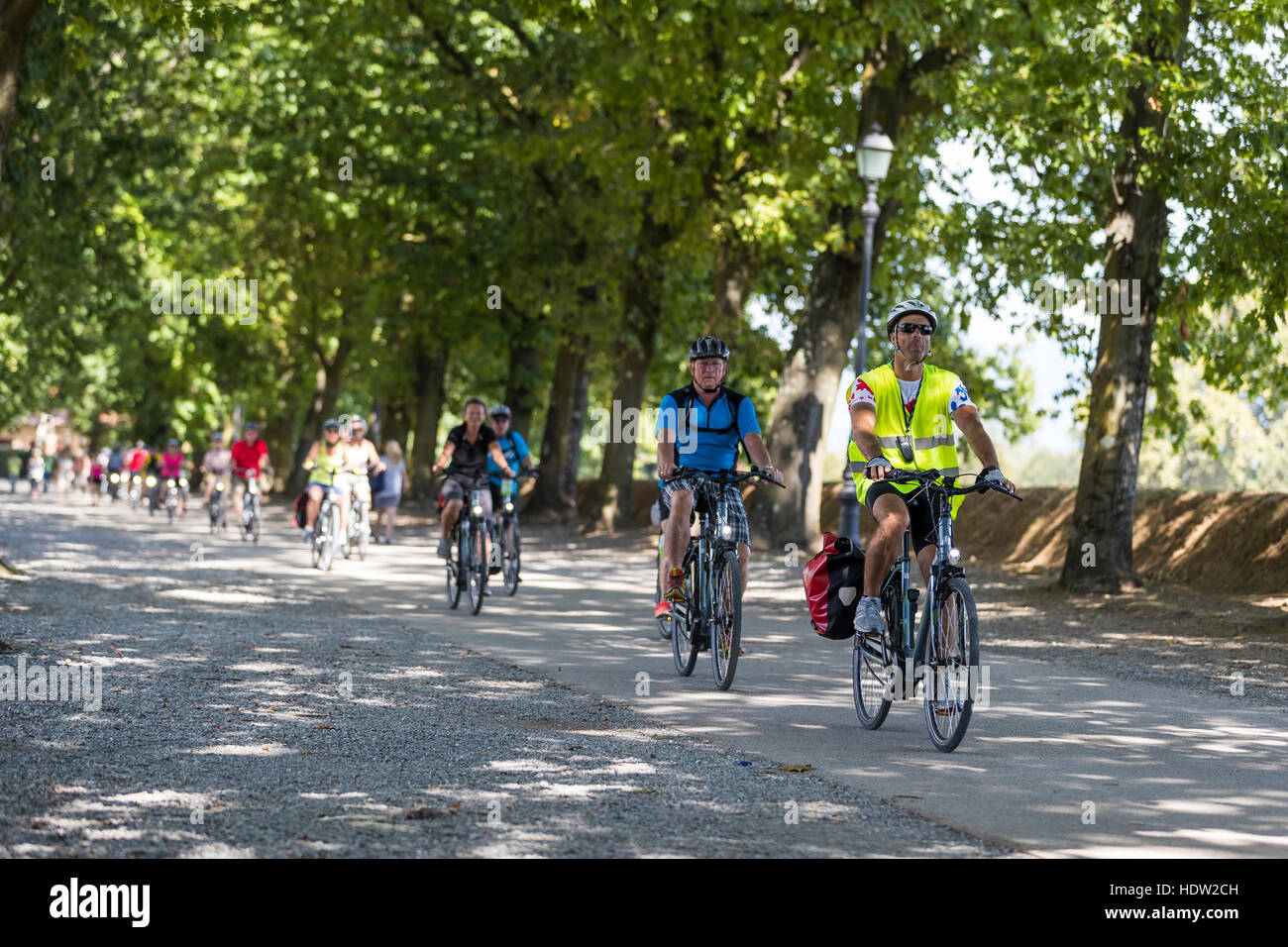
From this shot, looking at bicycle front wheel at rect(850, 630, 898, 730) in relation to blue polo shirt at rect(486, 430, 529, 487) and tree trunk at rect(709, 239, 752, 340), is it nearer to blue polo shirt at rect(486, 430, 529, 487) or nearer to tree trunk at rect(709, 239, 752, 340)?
blue polo shirt at rect(486, 430, 529, 487)

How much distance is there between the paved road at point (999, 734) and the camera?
20.8ft

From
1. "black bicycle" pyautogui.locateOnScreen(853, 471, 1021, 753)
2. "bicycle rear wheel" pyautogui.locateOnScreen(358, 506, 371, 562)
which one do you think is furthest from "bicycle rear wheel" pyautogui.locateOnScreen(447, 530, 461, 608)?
"black bicycle" pyautogui.locateOnScreen(853, 471, 1021, 753)

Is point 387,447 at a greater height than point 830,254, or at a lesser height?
lesser

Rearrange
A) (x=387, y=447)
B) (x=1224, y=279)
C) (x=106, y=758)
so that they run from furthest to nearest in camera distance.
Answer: (x=387, y=447) < (x=1224, y=279) < (x=106, y=758)

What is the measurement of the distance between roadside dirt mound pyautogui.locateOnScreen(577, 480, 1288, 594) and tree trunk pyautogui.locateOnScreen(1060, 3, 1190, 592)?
4.48ft

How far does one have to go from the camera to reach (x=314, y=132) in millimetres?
37594

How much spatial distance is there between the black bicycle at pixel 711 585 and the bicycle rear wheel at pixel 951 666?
2.11 m

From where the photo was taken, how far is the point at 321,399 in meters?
48.0

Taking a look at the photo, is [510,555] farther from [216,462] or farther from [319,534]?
[216,462]

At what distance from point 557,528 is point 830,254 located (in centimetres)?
1104

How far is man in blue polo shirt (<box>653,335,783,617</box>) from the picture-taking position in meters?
10.7
